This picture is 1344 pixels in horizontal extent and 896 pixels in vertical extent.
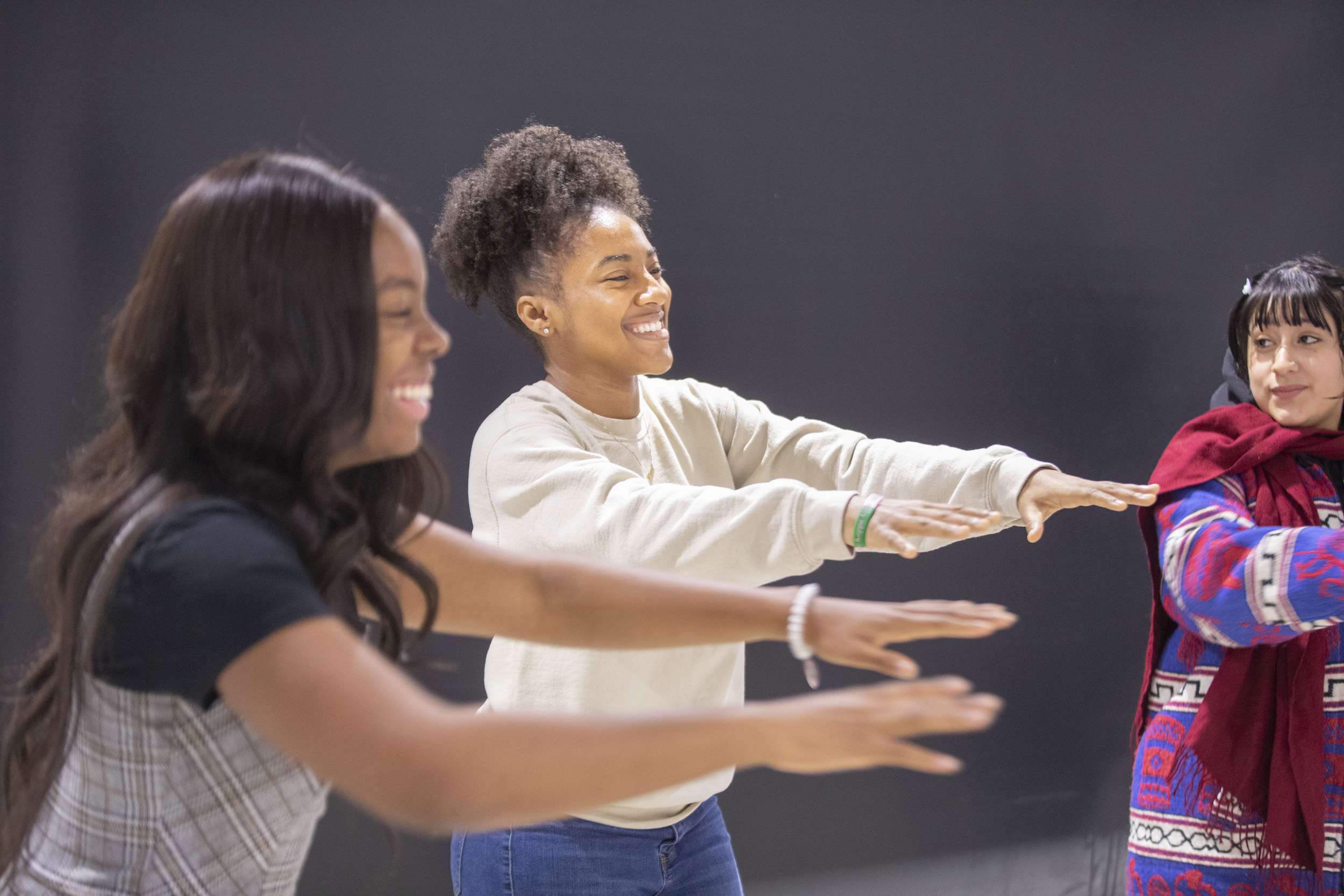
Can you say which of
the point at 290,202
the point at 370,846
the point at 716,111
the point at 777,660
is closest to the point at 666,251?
the point at 716,111

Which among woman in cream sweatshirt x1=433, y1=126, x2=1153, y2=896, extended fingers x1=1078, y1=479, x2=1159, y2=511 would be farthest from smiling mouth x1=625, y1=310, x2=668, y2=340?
extended fingers x1=1078, y1=479, x2=1159, y2=511

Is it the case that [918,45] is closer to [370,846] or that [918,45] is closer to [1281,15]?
[1281,15]

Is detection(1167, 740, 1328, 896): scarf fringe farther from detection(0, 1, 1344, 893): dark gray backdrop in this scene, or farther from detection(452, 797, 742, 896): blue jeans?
detection(0, 1, 1344, 893): dark gray backdrop

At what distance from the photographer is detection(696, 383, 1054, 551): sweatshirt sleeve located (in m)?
1.47

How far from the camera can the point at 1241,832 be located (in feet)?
5.30

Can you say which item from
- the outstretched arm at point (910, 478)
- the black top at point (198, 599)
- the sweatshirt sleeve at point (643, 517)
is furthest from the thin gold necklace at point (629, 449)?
the black top at point (198, 599)

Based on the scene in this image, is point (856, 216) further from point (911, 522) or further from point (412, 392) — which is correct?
point (412, 392)

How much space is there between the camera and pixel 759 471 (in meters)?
1.69

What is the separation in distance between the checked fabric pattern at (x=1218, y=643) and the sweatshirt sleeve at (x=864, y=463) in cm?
34

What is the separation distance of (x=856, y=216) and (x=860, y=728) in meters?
2.02

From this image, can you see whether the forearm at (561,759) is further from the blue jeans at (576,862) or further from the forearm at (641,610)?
the blue jeans at (576,862)

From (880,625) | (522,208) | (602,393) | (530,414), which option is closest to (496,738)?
(880,625)

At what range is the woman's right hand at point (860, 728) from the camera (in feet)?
2.28

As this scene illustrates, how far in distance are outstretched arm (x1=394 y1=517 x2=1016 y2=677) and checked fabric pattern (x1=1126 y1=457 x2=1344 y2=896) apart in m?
0.76
